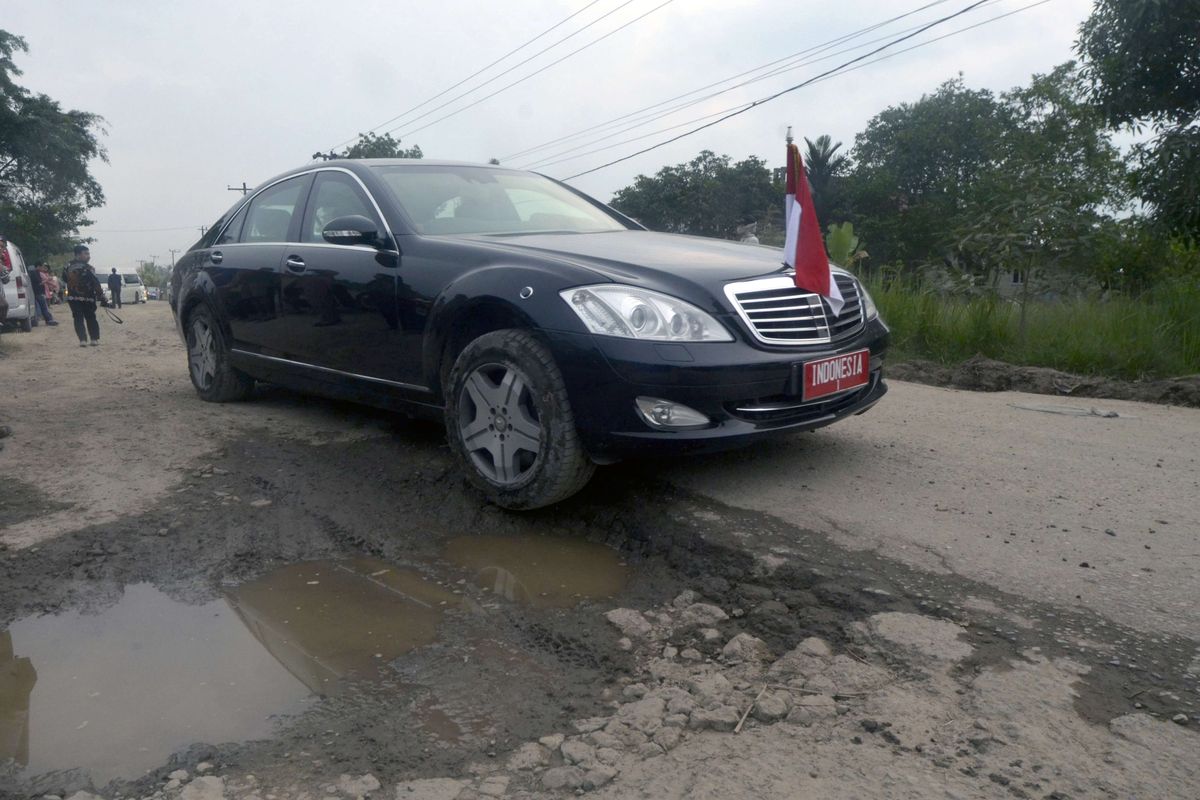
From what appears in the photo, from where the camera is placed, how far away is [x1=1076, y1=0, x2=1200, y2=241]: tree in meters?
10.0

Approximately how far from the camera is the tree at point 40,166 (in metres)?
36.9

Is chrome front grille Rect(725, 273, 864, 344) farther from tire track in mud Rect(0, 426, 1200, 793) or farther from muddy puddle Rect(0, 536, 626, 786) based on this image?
muddy puddle Rect(0, 536, 626, 786)

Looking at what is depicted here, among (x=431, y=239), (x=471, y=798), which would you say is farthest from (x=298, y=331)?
(x=471, y=798)

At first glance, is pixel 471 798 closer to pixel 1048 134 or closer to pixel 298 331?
pixel 298 331

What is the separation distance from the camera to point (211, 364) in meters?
6.46

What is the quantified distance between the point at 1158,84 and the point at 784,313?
9.07m

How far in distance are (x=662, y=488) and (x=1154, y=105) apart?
31.2 feet

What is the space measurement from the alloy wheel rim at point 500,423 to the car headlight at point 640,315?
1.25ft

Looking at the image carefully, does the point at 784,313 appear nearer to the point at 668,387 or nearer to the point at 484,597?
the point at 668,387

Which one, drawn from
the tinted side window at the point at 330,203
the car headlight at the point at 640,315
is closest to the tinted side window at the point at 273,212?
the tinted side window at the point at 330,203

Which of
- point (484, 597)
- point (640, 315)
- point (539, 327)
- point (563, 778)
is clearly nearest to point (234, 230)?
point (539, 327)

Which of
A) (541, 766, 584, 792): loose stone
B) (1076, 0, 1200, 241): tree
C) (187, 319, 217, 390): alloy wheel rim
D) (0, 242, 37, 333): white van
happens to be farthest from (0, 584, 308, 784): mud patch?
(0, 242, 37, 333): white van

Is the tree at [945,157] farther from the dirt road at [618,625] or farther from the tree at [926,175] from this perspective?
the dirt road at [618,625]

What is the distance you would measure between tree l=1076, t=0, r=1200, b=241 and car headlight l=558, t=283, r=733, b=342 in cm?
879
